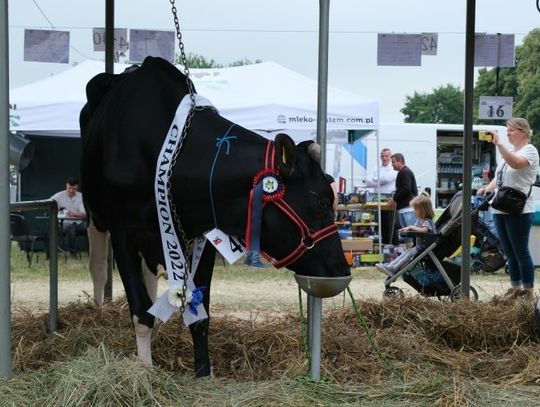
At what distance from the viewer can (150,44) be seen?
313 inches

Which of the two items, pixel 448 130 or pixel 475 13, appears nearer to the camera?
pixel 475 13

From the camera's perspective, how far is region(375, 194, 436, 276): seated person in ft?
25.9

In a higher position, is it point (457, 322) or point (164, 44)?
point (164, 44)

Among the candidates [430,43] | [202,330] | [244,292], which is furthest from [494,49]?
[202,330]

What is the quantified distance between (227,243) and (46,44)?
4.98 meters

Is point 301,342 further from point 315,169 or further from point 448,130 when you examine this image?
point 448,130

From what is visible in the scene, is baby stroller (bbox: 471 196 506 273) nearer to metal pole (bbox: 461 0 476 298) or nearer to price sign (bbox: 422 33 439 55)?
price sign (bbox: 422 33 439 55)

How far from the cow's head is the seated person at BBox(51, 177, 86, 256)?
9247 millimetres

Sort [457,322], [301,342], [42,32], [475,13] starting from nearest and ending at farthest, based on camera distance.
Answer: [301,342] → [457,322] → [475,13] → [42,32]

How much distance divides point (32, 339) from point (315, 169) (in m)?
2.45

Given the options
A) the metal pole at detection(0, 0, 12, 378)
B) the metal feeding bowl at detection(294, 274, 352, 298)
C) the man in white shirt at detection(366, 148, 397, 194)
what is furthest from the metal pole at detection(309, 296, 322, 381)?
the man in white shirt at detection(366, 148, 397, 194)

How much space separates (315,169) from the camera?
362 centimetres

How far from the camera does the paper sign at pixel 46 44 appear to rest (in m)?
7.77

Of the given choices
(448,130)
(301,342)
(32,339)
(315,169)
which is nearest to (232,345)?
(301,342)
